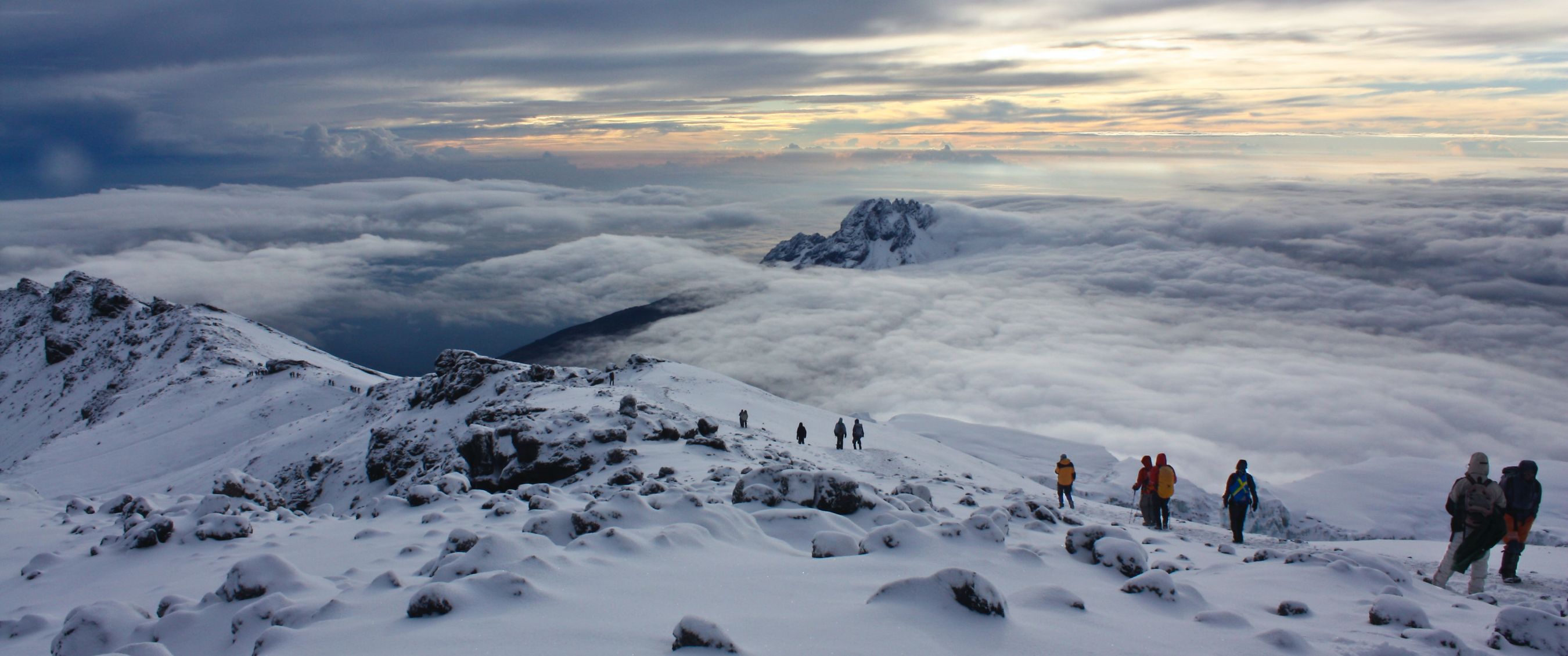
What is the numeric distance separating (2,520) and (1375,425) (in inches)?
6303

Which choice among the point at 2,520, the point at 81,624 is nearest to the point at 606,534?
the point at 81,624

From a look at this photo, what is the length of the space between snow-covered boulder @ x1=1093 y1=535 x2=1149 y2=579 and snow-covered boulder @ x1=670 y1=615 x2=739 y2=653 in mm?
5188

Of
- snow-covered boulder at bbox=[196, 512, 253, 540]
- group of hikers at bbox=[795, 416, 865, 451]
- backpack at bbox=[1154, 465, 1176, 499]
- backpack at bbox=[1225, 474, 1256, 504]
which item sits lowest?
group of hikers at bbox=[795, 416, 865, 451]

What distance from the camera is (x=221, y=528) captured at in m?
10.2

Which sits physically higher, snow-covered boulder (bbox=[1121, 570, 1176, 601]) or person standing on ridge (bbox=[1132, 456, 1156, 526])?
snow-covered boulder (bbox=[1121, 570, 1176, 601])

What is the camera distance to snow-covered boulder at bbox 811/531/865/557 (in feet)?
24.9

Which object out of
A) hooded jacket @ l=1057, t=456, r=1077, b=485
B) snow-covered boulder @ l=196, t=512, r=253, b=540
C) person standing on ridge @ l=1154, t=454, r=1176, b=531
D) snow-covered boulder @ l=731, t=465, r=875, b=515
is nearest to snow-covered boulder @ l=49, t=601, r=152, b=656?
snow-covered boulder @ l=196, t=512, r=253, b=540

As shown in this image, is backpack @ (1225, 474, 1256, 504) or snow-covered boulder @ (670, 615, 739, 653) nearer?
snow-covered boulder @ (670, 615, 739, 653)

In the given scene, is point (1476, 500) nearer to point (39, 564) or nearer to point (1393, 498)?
point (39, 564)

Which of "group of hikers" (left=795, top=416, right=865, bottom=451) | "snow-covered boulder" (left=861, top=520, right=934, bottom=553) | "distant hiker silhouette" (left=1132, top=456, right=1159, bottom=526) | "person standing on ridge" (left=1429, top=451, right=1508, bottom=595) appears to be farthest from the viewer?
"group of hikers" (left=795, top=416, right=865, bottom=451)

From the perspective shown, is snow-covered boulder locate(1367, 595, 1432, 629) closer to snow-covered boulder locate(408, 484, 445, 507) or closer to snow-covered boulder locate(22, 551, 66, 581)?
snow-covered boulder locate(408, 484, 445, 507)

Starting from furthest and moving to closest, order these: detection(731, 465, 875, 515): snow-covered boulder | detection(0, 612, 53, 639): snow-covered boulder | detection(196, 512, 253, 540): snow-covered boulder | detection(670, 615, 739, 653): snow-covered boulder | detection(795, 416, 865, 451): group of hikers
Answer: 1. detection(795, 416, 865, 451): group of hikers
2. detection(731, 465, 875, 515): snow-covered boulder
3. detection(196, 512, 253, 540): snow-covered boulder
4. detection(0, 612, 53, 639): snow-covered boulder
5. detection(670, 615, 739, 653): snow-covered boulder

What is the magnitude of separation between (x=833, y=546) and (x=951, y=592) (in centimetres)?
247

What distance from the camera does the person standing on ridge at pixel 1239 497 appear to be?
494 inches
